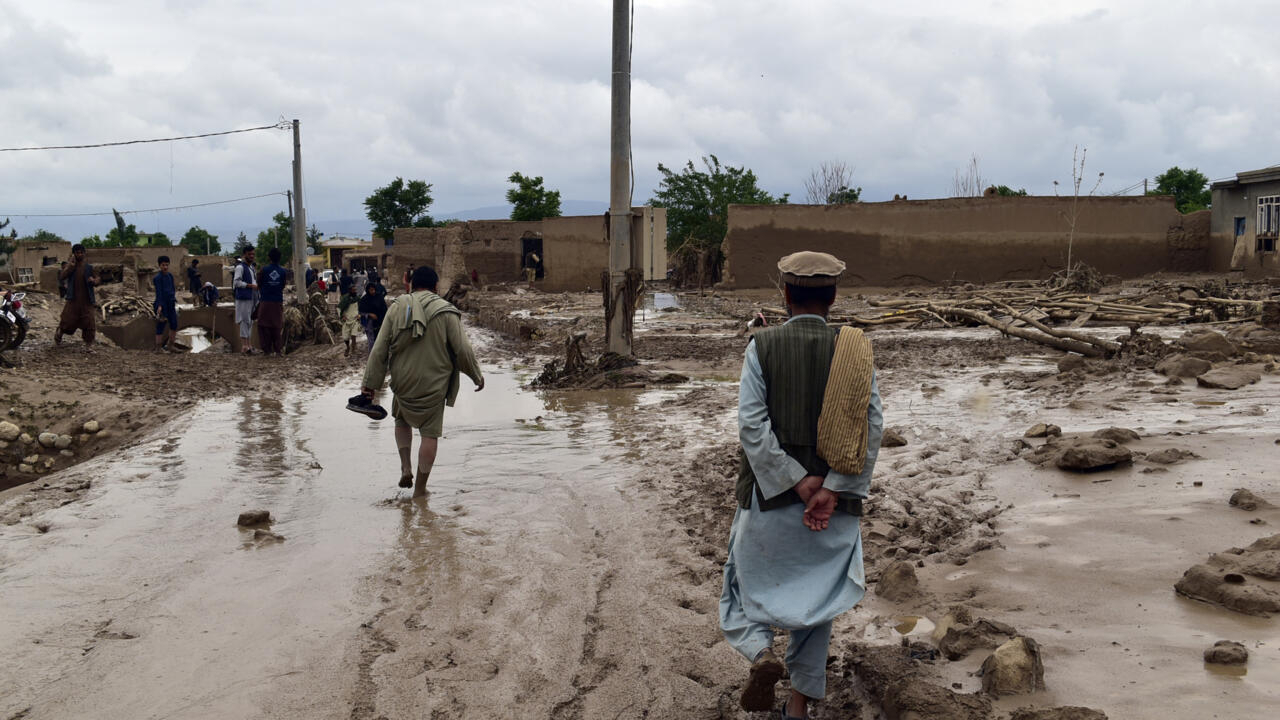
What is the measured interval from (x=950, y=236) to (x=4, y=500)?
21.6 meters

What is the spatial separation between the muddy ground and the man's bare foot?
0.34 metres

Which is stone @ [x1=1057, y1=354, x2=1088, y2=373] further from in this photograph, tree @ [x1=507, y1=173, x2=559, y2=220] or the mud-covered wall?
tree @ [x1=507, y1=173, x2=559, y2=220]

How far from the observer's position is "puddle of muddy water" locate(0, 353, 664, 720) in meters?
3.67

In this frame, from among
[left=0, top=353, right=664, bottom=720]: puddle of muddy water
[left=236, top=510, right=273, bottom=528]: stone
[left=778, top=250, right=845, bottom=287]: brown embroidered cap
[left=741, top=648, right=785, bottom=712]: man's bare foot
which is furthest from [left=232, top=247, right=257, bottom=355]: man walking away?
[left=741, top=648, right=785, bottom=712]: man's bare foot

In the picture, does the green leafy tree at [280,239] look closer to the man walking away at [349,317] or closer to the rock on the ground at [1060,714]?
the man walking away at [349,317]

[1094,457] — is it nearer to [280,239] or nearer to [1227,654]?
[1227,654]

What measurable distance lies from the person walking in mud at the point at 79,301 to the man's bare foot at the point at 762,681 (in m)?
13.4

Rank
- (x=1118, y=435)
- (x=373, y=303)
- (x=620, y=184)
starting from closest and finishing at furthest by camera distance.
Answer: (x=1118, y=435) < (x=620, y=184) < (x=373, y=303)

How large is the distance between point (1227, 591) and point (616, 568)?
256 centimetres

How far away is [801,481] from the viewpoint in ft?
10.1

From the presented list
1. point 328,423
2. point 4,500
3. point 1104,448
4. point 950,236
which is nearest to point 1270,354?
point 1104,448

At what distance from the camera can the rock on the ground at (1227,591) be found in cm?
349

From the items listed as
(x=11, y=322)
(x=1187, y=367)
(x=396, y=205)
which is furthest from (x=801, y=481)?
(x=396, y=205)

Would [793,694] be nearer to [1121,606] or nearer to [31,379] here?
[1121,606]
